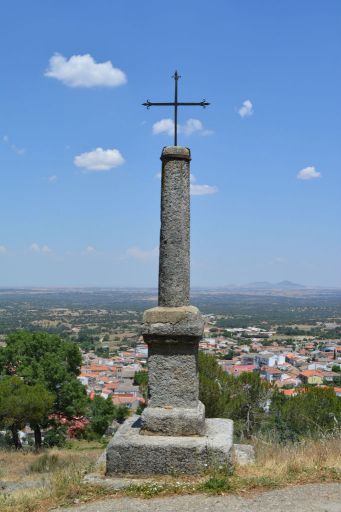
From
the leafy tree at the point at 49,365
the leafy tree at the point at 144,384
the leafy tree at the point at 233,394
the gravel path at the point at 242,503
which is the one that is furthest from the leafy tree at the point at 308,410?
the gravel path at the point at 242,503

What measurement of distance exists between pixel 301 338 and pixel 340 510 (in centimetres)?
9946

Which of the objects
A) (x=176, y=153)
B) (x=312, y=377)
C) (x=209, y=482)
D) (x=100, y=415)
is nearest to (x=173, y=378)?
(x=209, y=482)

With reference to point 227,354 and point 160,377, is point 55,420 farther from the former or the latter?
point 227,354

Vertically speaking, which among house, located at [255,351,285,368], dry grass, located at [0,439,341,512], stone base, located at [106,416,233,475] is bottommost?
house, located at [255,351,285,368]

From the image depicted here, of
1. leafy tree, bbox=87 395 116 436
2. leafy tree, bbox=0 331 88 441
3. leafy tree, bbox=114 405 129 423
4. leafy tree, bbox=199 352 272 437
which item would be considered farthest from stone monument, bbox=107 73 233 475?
leafy tree, bbox=114 405 129 423

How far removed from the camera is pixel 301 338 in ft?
326

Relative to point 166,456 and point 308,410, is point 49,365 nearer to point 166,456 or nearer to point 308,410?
point 308,410

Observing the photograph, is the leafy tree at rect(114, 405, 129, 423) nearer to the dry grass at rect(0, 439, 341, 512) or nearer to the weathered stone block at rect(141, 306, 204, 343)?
the dry grass at rect(0, 439, 341, 512)

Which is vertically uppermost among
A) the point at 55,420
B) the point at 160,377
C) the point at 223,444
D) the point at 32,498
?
the point at 160,377

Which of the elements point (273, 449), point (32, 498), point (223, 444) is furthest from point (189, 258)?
point (32, 498)

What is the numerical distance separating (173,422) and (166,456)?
40 cm

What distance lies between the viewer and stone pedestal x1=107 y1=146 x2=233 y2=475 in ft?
15.8

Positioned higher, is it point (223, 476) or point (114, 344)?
point (223, 476)

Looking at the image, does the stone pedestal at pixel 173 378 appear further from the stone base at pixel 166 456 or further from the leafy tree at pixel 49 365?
the leafy tree at pixel 49 365
